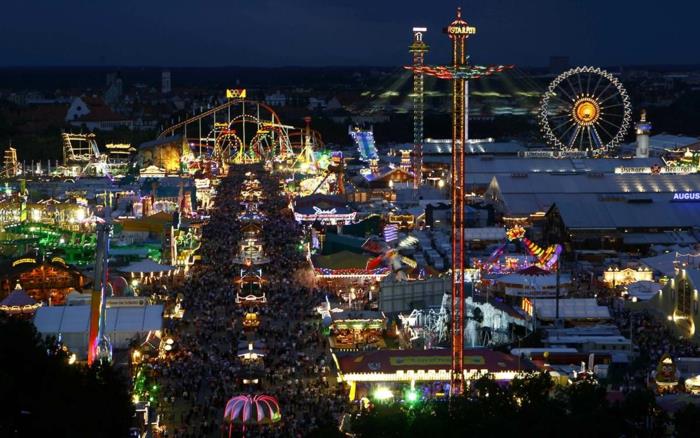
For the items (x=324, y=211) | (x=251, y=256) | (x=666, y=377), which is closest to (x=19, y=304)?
(x=251, y=256)

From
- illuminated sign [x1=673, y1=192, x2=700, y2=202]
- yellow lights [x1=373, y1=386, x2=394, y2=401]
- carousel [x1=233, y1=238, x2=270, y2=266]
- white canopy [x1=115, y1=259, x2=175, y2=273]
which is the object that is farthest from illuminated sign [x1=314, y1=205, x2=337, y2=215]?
yellow lights [x1=373, y1=386, x2=394, y2=401]

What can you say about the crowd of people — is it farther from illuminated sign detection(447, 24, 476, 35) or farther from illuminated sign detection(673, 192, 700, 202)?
illuminated sign detection(673, 192, 700, 202)

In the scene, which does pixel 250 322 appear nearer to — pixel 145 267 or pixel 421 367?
pixel 145 267

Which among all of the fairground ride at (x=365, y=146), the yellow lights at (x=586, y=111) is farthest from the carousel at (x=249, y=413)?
the fairground ride at (x=365, y=146)

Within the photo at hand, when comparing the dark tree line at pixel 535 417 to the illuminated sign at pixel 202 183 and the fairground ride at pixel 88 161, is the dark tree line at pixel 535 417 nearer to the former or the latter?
the illuminated sign at pixel 202 183

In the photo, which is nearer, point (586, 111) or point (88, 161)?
point (586, 111)

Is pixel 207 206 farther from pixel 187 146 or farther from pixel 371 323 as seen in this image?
pixel 371 323

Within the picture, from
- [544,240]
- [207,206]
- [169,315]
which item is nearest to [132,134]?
[207,206]
